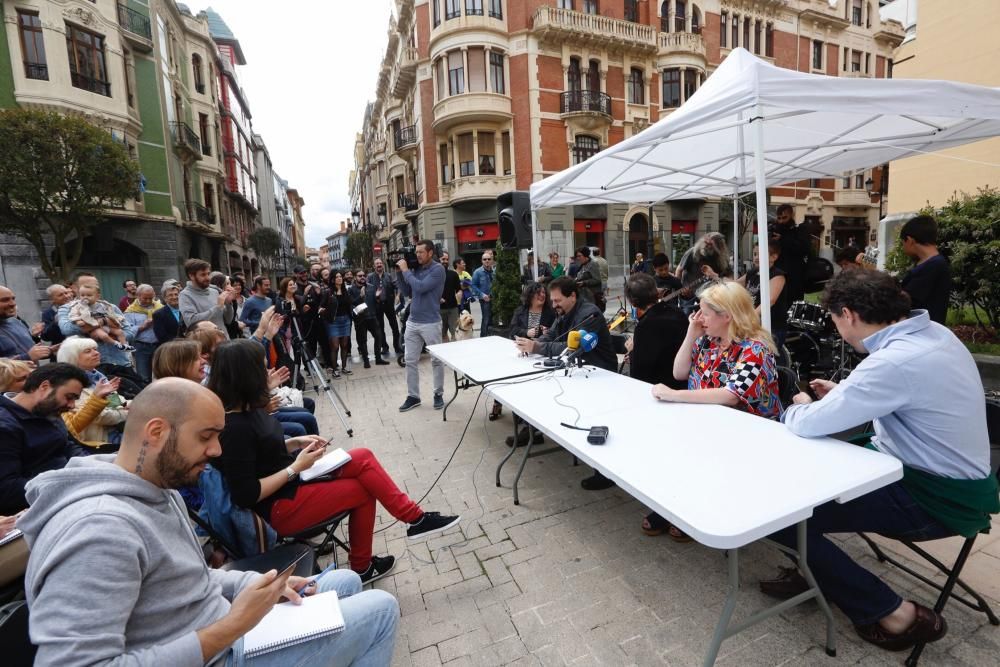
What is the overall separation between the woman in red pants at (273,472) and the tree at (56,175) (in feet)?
42.5

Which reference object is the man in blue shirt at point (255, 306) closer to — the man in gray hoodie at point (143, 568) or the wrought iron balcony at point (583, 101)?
the man in gray hoodie at point (143, 568)

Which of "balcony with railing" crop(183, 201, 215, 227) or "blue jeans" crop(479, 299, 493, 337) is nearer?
"blue jeans" crop(479, 299, 493, 337)

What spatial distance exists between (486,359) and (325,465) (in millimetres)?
2097

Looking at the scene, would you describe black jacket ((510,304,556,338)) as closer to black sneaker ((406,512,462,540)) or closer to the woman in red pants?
black sneaker ((406,512,462,540))

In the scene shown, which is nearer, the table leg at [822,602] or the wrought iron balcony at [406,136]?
the table leg at [822,602]

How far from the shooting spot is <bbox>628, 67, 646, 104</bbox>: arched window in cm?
2175

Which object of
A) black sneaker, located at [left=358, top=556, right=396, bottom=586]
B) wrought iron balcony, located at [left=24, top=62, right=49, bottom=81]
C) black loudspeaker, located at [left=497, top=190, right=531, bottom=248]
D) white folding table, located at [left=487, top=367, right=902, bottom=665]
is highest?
wrought iron balcony, located at [left=24, top=62, right=49, bottom=81]

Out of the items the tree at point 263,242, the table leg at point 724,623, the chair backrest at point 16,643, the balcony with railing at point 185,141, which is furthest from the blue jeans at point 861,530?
the tree at point 263,242

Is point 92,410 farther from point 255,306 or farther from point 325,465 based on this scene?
point 255,306

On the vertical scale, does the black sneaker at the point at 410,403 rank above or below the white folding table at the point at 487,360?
below

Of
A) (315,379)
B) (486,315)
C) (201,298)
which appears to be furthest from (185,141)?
(201,298)

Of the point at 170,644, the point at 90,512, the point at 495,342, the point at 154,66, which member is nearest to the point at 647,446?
the point at 170,644

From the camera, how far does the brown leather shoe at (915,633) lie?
68.9 inches

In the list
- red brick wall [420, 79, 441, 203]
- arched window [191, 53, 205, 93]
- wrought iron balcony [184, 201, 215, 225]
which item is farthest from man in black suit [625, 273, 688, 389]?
arched window [191, 53, 205, 93]
